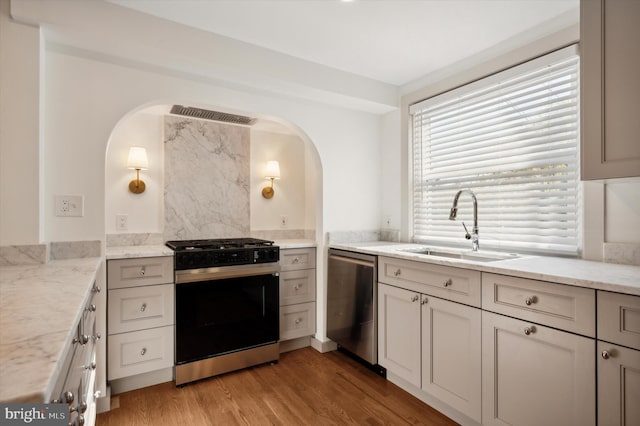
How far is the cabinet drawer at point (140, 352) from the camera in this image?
2270 millimetres

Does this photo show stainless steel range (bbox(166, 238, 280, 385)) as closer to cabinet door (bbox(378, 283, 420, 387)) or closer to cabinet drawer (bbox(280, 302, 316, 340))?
cabinet drawer (bbox(280, 302, 316, 340))

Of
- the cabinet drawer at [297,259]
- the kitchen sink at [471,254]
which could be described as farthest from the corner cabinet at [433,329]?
the cabinet drawer at [297,259]

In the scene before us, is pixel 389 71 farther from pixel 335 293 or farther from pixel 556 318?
pixel 556 318

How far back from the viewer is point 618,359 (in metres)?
1.34

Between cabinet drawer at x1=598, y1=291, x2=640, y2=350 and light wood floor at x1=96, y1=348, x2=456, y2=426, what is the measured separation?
3.44 feet

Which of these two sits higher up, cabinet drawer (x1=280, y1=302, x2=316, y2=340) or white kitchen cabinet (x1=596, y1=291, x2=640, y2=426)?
white kitchen cabinet (x1=596, y1=291, x2=640, y2=426)


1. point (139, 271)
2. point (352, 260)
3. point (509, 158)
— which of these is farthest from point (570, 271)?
point (139, 271)

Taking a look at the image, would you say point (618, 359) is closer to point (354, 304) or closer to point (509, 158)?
point (509, 158)

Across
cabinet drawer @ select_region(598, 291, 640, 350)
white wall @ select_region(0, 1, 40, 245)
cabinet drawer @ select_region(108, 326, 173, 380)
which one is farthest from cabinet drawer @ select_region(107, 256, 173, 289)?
cabinet drawer @ select_region(598, 291, 640, 350)

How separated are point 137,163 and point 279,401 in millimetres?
2104

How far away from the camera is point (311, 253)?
3.12m

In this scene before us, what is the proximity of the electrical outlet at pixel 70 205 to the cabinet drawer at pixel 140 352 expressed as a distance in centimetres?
83

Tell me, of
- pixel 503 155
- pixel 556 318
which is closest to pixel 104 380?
pixel 556 318

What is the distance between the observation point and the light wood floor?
204 cm
